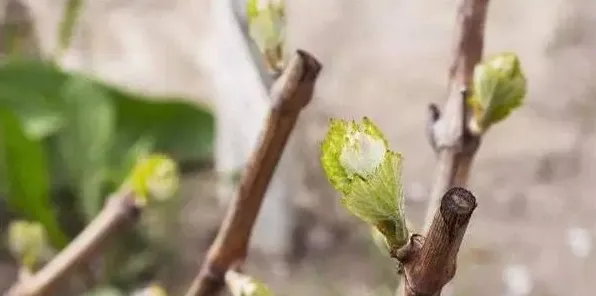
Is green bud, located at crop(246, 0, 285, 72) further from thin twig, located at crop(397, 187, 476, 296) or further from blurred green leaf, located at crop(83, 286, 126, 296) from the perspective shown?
blurred green leaf, located at crop(83, 286, 126, 296)

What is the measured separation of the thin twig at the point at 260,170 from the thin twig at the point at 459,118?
40 millimetres

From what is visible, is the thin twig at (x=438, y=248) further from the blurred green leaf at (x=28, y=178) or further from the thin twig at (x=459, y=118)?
the blurred green leaf at (x=28, y=178)

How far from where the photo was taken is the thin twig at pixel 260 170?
0.19 metres

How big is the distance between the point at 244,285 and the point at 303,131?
1.17 feet

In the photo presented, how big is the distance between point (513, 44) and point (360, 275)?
0.73ft

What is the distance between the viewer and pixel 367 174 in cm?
14

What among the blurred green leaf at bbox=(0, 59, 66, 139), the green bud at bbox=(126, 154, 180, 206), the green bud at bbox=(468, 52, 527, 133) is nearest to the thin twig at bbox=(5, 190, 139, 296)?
the green bud at bbox=(126, 154, 180, 206)

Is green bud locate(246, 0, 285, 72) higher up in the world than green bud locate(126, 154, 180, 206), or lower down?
higher up

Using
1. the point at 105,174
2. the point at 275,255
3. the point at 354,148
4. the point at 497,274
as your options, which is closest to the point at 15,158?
the point at 105,174

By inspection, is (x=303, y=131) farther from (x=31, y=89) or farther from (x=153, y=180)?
(x=153, y=180)

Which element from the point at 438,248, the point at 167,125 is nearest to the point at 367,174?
the point at 438,248

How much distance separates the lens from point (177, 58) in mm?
671

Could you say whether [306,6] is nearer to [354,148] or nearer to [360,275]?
[360,275]

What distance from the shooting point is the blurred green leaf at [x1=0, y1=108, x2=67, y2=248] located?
1.54ft
